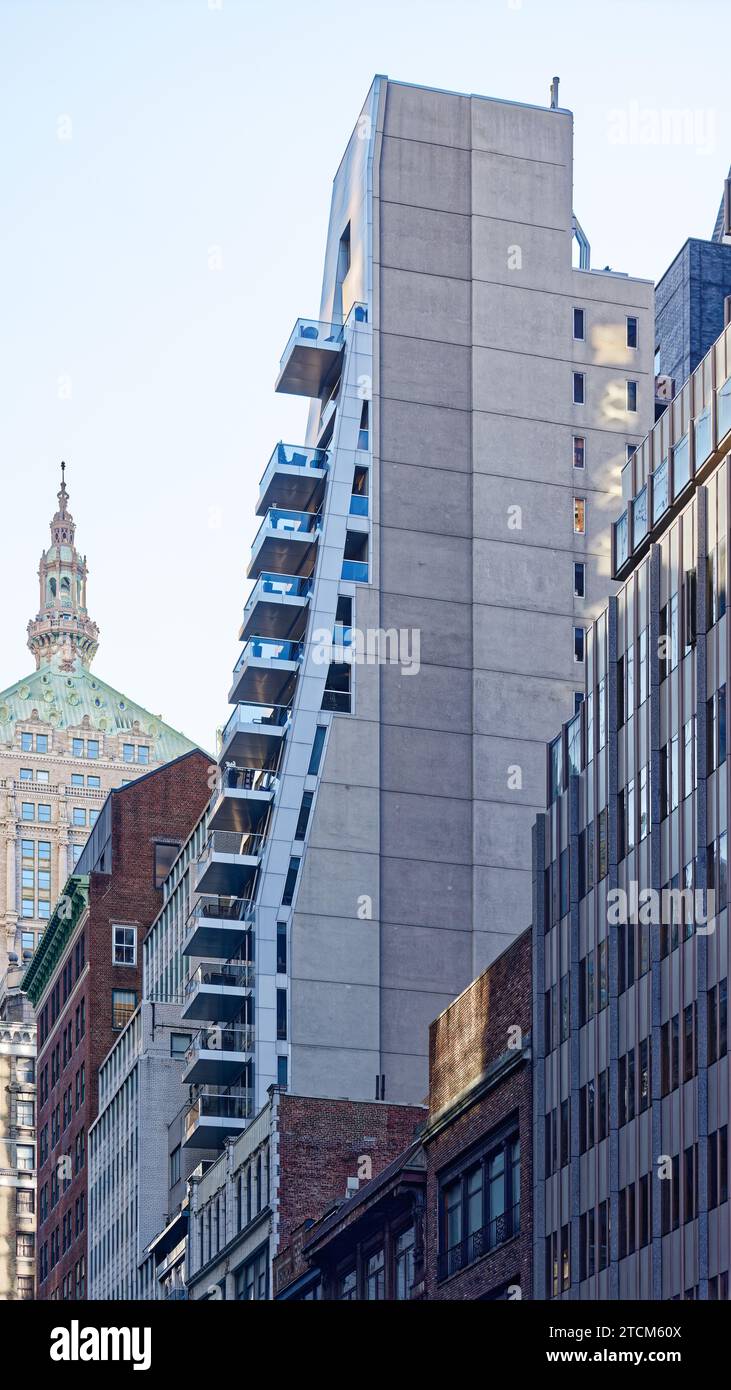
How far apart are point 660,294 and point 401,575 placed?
210 feet

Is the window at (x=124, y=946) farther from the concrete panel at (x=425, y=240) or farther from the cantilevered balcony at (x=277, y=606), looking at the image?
the concrete panel at (x=425, y=240)

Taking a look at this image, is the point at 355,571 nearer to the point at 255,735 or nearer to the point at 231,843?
the point at 255,735

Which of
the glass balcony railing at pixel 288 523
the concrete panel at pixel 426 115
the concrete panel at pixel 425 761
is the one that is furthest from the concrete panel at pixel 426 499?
the concrete panel at pixel 426 115

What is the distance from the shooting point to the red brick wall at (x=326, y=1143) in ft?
316

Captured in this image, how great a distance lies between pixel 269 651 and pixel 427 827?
33.3 ft

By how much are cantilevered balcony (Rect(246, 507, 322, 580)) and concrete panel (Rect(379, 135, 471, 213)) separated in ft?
51.5

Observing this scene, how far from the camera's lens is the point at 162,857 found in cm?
14275

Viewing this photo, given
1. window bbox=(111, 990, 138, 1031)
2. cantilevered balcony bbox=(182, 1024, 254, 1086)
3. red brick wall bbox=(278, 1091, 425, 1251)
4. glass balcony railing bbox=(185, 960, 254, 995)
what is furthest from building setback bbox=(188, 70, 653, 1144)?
window bbox=(111, 990, 138, 1031)

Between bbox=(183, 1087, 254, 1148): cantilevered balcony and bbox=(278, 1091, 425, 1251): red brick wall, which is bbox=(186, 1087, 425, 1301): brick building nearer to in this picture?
bbox=(278, 1091, 425, 1251): red brick wall

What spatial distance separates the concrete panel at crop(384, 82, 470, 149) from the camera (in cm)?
12138

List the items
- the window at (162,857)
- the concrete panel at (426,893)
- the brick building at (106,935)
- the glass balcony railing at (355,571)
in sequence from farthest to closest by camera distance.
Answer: the window at (162,857)
the brick building at (106,935)
the glass balcony railing at (355,571)
the concrete panel at (426,893)

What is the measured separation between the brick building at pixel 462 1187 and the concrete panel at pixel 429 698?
98.9 ft

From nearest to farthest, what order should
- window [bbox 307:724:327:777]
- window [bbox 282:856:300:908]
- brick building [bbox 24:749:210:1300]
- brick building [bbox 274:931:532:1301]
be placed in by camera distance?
brick building [bbox 274:931:532:1301], window [bbox 282:856:300:908], window [bbox 307:724:327:777], brick building [bbox 24:749:210:1300]
